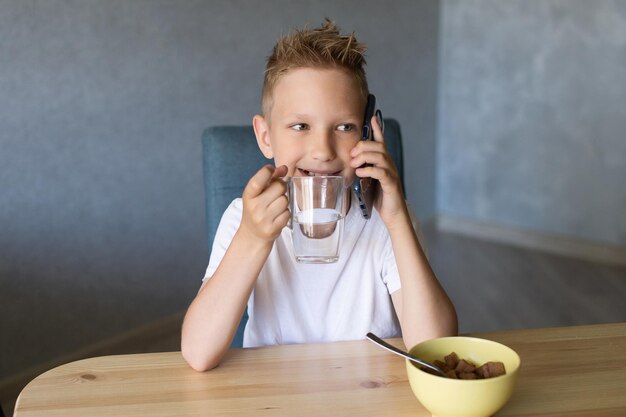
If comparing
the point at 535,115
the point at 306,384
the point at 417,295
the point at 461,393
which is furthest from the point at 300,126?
the point at 535,115

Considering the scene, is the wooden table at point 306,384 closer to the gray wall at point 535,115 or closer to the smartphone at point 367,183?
the smartphone at point 367,183

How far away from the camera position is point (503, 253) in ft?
14.5

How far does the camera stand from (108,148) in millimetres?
2914

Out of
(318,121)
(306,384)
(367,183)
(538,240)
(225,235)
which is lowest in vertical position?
(538,240)

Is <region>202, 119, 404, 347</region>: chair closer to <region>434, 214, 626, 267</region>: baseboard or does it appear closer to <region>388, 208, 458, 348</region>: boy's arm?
<region>388, 208, 458, 348</region>: boy's arm

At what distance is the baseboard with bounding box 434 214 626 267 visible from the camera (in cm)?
418

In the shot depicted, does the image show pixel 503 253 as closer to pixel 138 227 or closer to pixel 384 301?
pixel 138 227

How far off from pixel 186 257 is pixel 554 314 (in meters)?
1.64

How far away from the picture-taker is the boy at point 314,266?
46.9 inches

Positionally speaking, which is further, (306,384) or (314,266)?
(314,266)

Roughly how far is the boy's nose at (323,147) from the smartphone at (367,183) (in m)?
0.05

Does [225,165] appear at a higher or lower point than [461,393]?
higher

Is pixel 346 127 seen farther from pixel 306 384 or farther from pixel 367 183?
pixel 306 384

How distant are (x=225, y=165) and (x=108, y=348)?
1.58m
